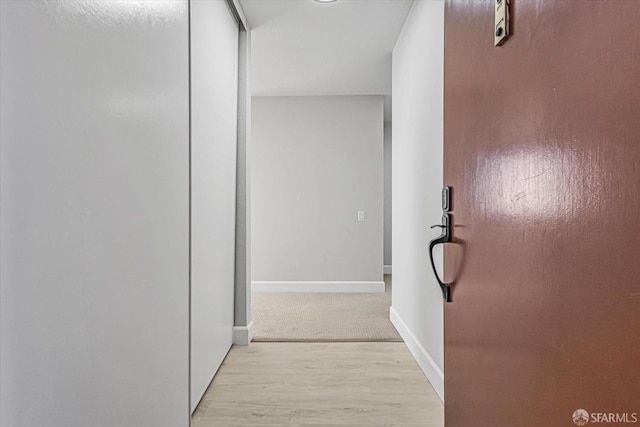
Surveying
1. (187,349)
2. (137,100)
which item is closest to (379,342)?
(187,349)

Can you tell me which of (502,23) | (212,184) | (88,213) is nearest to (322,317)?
(212,184)

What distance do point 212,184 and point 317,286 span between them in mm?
3176

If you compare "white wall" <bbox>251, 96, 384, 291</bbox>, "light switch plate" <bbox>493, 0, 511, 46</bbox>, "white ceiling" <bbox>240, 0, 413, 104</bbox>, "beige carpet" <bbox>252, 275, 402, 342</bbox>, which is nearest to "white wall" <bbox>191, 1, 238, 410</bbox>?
"white ceiling" <bbox>240, 0, 413, 104</bbox>

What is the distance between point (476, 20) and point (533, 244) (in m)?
0.57

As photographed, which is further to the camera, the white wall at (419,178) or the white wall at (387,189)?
the white wall at (387,189)

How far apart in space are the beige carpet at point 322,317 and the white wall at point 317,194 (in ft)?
1.20

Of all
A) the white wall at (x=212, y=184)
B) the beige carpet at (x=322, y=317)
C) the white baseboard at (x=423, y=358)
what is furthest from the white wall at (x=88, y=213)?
the beige carpet at (x=322, y=317)

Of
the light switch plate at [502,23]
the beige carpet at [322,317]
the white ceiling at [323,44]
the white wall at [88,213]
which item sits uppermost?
the white ceiling at [323,44]

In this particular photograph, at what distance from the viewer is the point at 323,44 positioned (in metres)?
3.67

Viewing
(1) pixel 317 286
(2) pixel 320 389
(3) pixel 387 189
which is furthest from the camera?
(3) pixel 387 189

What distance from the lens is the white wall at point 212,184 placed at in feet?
6.82

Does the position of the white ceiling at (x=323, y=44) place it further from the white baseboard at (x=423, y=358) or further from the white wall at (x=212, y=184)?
the white baseboard at (x=423, y=358)

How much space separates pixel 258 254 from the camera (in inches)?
214

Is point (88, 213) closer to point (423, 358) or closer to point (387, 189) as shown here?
point (423, 358)
